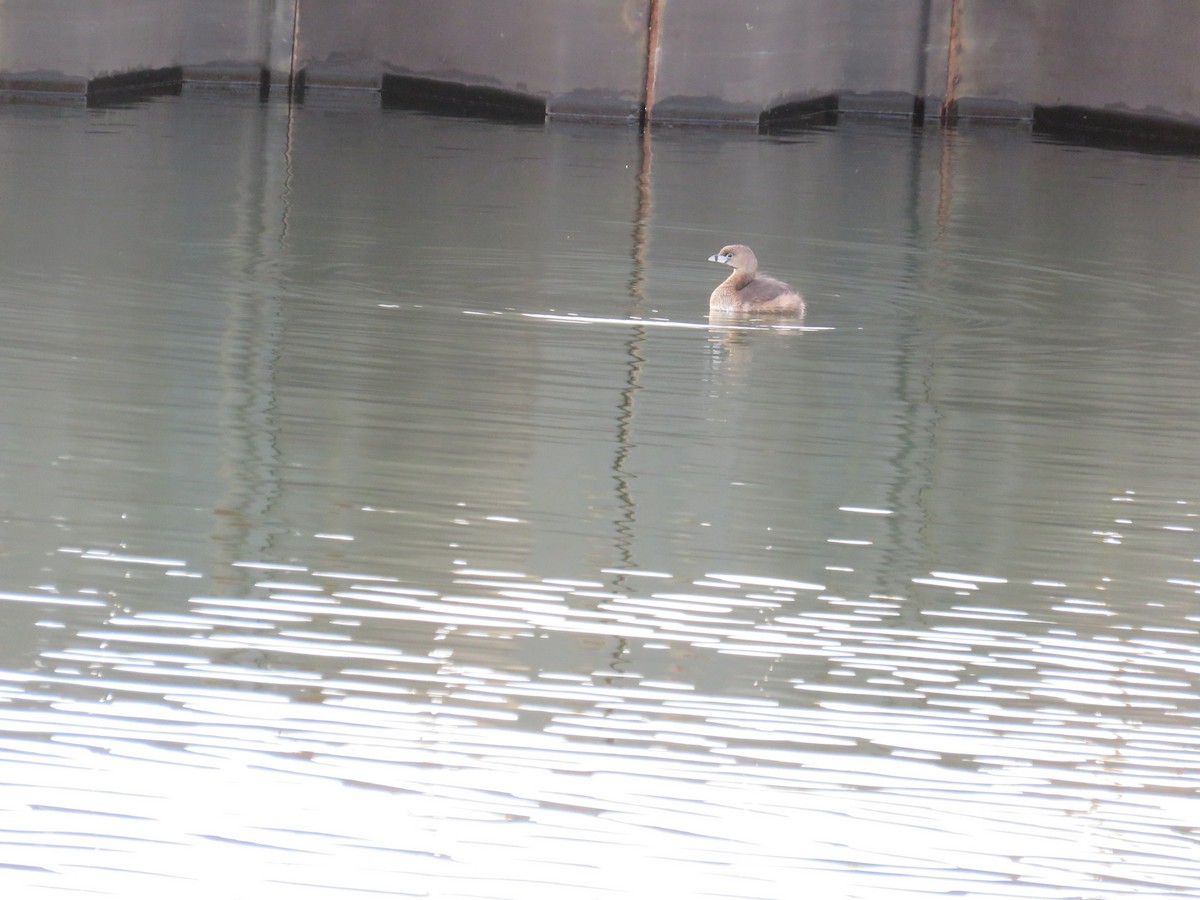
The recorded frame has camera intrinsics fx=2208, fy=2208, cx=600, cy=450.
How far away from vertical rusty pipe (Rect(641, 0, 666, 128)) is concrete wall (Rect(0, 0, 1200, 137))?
17 millimetres

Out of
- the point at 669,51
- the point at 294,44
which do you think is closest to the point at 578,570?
the point at 669,51

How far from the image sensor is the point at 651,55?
19109 mm

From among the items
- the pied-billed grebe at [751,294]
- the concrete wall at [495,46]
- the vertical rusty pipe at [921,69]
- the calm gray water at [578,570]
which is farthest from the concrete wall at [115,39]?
the pied-billed grebe at [751,294]

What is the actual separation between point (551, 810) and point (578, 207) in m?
9.31

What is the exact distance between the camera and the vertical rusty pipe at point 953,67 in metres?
21.3

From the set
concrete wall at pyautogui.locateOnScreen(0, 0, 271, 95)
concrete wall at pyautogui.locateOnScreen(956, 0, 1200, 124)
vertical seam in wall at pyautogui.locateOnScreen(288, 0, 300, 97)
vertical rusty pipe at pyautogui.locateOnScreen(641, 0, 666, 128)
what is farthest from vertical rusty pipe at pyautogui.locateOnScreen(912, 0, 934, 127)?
concrete wall at pyautogui.locateOnScreen(0, 0, 271, 95)

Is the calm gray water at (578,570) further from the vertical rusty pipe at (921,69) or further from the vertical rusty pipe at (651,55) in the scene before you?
the vertical rusty pipe at (921,69)

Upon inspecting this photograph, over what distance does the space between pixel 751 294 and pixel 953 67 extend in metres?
12.6

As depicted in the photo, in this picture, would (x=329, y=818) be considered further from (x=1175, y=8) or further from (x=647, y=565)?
(x=1175, y=8)

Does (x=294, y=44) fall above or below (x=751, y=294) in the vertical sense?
above

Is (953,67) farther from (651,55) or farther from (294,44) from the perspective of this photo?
(294,44)

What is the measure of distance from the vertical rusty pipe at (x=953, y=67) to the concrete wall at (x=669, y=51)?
14 mm

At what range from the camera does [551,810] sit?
13.9ft

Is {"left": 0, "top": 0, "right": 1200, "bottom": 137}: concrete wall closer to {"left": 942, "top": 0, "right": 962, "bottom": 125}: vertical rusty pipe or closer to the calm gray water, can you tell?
{"left": 942, "top": 0, "right": 962, "bottom": 125}: vertical rusty pipe
